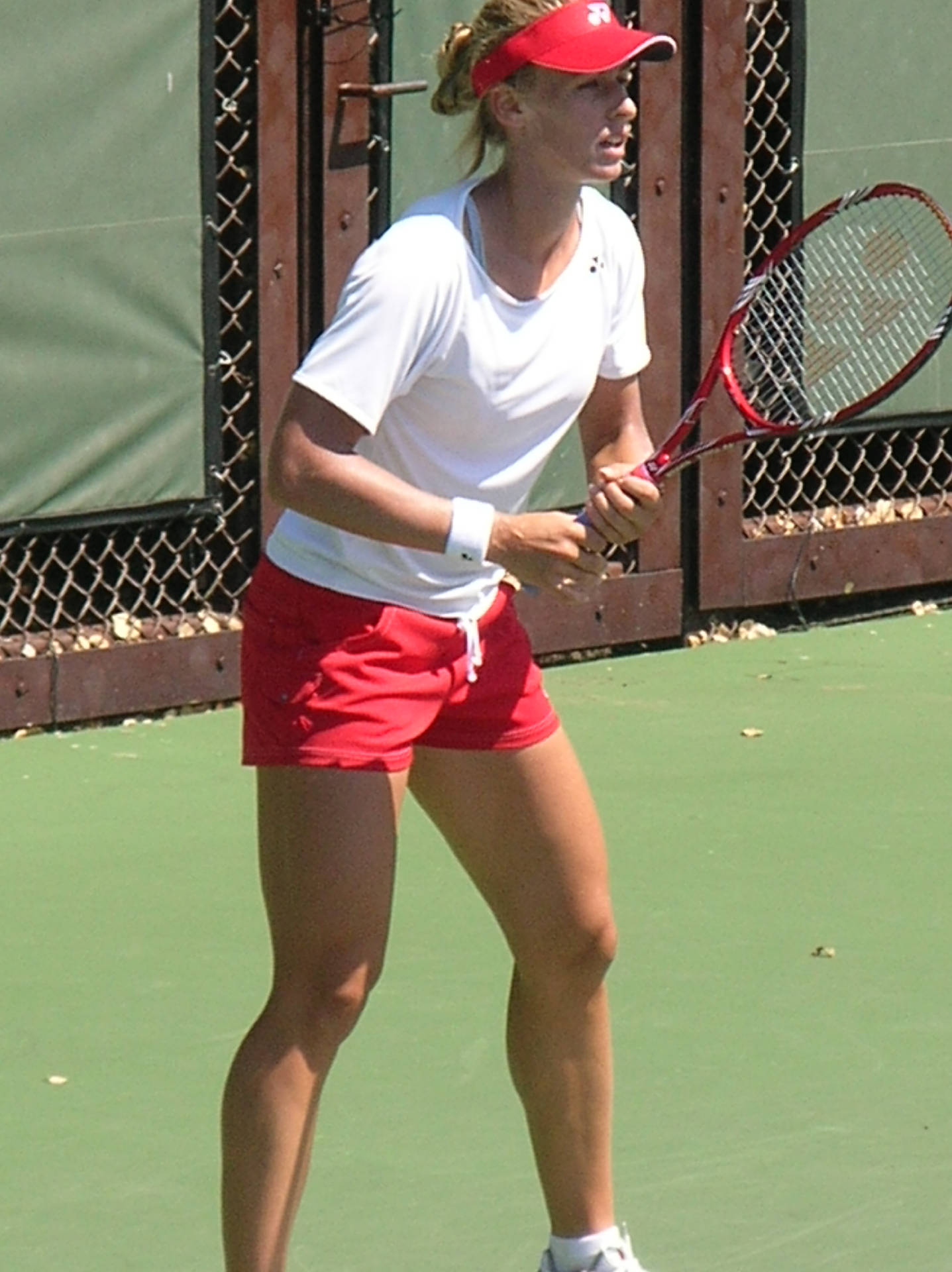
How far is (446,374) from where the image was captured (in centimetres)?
294

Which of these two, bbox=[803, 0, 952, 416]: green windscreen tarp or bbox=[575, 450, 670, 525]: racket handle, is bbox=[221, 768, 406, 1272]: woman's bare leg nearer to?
bbox=[575, 450, 670, 525]: racket handle

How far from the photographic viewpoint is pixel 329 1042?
9.67 ft

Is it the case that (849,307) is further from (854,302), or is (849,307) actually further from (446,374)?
(446,374)

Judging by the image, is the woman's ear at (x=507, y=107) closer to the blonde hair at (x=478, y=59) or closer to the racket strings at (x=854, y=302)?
the blonde hair at (x=478, y=59)

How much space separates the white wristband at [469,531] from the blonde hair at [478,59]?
17.7 inches

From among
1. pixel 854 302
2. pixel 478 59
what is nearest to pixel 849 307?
pixel 854 302

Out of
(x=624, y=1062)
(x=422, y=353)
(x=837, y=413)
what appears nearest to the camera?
(x=422, y=353)

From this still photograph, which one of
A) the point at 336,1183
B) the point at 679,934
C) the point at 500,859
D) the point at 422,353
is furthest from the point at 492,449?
the point at 679,934

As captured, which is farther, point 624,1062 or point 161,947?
point 161,947

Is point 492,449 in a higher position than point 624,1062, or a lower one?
→ higher

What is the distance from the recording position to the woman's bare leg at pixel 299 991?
2.93 meters

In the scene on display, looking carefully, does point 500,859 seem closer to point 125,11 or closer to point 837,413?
point 837,413

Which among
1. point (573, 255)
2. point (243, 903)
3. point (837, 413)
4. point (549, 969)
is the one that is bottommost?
point (243, 903)

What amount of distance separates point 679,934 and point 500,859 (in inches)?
62.2
